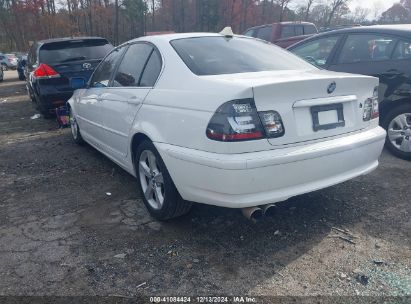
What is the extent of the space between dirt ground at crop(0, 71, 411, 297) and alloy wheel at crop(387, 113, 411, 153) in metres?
0.44

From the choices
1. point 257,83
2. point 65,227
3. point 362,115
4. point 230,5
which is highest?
point 230,5

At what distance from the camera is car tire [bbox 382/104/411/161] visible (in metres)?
4.66

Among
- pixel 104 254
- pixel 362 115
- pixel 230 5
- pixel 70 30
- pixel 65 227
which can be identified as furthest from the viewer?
pixel 230 5

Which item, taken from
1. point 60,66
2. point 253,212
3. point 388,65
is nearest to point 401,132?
point 388,65

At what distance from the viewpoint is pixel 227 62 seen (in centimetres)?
321

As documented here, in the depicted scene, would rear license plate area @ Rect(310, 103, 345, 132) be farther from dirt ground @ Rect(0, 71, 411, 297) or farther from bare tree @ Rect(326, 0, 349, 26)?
bare tree @ Rect(326, 0, 349, 26)

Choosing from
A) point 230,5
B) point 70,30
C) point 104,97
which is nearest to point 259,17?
point 230,5

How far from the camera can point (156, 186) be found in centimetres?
334

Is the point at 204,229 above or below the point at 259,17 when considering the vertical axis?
below

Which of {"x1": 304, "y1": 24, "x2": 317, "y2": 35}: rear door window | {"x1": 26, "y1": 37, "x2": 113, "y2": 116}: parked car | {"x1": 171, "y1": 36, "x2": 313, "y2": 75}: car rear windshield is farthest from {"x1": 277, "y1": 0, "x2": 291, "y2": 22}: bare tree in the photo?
{"x1": 171, "y1": 36, "x2": 313, "y2": 75}: car rear windshield

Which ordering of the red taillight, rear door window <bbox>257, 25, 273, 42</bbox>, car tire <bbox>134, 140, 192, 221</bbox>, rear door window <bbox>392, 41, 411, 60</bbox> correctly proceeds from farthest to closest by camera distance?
1. rear door window <bbox>257, 25, 273, 42</bbox>
2. the red taillight
3. rear door window <bbox>392, 41, 411, 60</bbox>
4. car tire <bbox>134, 140, 192, 221</bbox>

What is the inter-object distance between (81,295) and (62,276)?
30 cm

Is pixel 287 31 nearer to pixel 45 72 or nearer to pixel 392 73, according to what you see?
pixel 45 72

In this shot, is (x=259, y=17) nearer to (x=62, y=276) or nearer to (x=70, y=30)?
(x=70, y=30)
